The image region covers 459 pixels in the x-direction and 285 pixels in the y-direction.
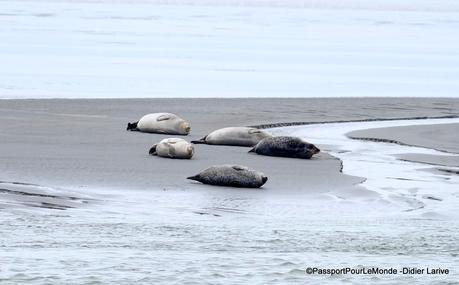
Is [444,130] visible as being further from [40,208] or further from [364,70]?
[364,70]

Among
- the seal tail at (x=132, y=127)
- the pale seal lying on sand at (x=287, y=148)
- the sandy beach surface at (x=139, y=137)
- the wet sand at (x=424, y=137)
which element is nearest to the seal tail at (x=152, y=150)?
the sandy beach surface at (x=139, y=137)

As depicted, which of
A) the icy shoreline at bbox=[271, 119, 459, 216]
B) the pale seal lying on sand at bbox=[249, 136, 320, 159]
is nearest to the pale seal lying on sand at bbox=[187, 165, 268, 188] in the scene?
the icy shoreline at bbox=[271, 119, 459, 216]

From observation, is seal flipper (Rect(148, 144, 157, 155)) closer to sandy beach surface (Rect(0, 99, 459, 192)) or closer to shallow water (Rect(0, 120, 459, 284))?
sandy beach surface (Rect(0, 99, 459, 192))

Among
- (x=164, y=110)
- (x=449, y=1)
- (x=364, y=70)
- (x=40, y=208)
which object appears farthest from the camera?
(x=449, y=1)

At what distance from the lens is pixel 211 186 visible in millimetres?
10016

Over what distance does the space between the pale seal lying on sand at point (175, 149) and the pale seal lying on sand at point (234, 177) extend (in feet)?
4.90

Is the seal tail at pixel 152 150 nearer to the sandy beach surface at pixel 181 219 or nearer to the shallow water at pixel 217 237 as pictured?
the sandy beach surface at pixel 181 219

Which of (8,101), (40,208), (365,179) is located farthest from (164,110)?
(40,208)

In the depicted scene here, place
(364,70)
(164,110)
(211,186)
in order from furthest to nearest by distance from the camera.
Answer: (364,70) < (164,110) < (211,186)

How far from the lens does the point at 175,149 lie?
37.9 feet

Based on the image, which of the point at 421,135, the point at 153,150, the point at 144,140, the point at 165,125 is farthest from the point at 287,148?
the point at 421,135

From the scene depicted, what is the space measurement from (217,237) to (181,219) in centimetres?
67

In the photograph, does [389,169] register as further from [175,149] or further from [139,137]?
[139,137]

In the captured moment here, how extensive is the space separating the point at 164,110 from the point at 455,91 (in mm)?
7716
